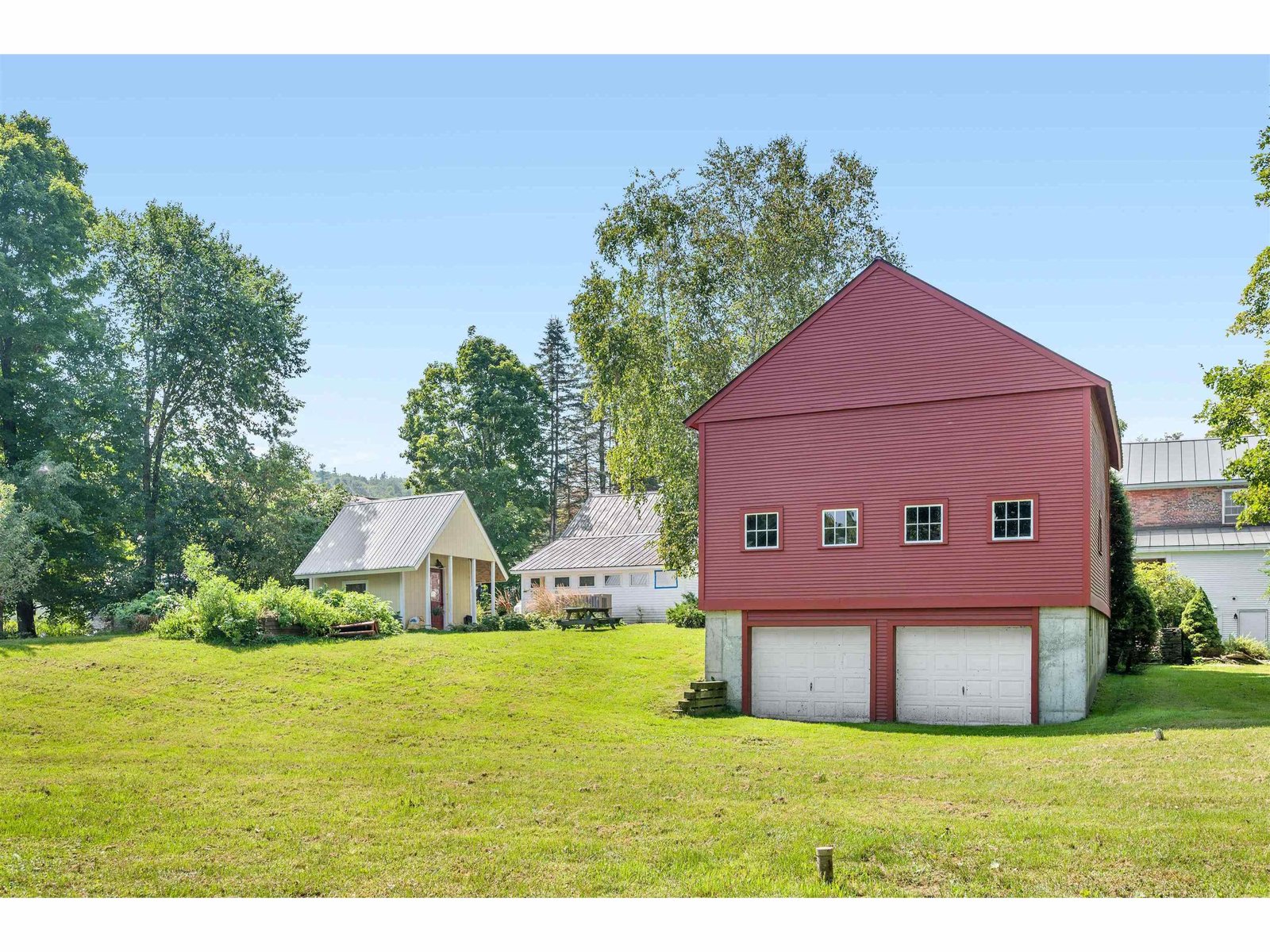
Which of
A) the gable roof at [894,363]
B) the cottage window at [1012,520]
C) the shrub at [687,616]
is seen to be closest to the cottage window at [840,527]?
the gable roof at [894,363]

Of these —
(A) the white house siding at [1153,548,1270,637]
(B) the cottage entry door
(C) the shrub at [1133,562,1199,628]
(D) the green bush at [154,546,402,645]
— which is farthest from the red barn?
(B) the cottage entry door

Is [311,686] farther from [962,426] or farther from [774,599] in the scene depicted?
[962,426]

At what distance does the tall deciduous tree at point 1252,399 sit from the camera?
22984mm

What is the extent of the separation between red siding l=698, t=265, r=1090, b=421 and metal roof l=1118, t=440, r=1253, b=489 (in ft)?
60.2

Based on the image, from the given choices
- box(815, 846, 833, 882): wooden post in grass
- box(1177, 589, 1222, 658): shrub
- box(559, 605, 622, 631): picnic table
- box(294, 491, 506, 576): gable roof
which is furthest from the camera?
box(559, 605, 622, 631): picnic table

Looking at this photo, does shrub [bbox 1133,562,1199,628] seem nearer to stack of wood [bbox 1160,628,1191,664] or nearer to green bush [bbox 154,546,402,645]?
stack of wood [bbox 1160,628,1191,664]

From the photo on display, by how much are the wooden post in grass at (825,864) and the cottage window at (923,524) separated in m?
15.2

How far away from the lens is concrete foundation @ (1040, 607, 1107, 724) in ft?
73.8

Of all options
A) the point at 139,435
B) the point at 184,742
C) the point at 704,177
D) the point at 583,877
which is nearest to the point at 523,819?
the point at 583,877

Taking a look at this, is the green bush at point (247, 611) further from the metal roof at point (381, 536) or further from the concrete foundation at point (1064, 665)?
the concrete foundation at point (1064, 665)

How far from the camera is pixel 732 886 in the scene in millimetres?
9867

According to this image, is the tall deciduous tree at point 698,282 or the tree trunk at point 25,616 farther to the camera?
the tree trunk at point 25,616

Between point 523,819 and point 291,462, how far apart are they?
3588 cm

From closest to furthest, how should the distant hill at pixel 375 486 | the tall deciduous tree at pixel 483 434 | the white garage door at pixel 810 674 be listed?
1. the white garage door at pixel 810 674
2. the tall deciduous tree at pixel 483 434
3. the distant hill at pixel 375 486
